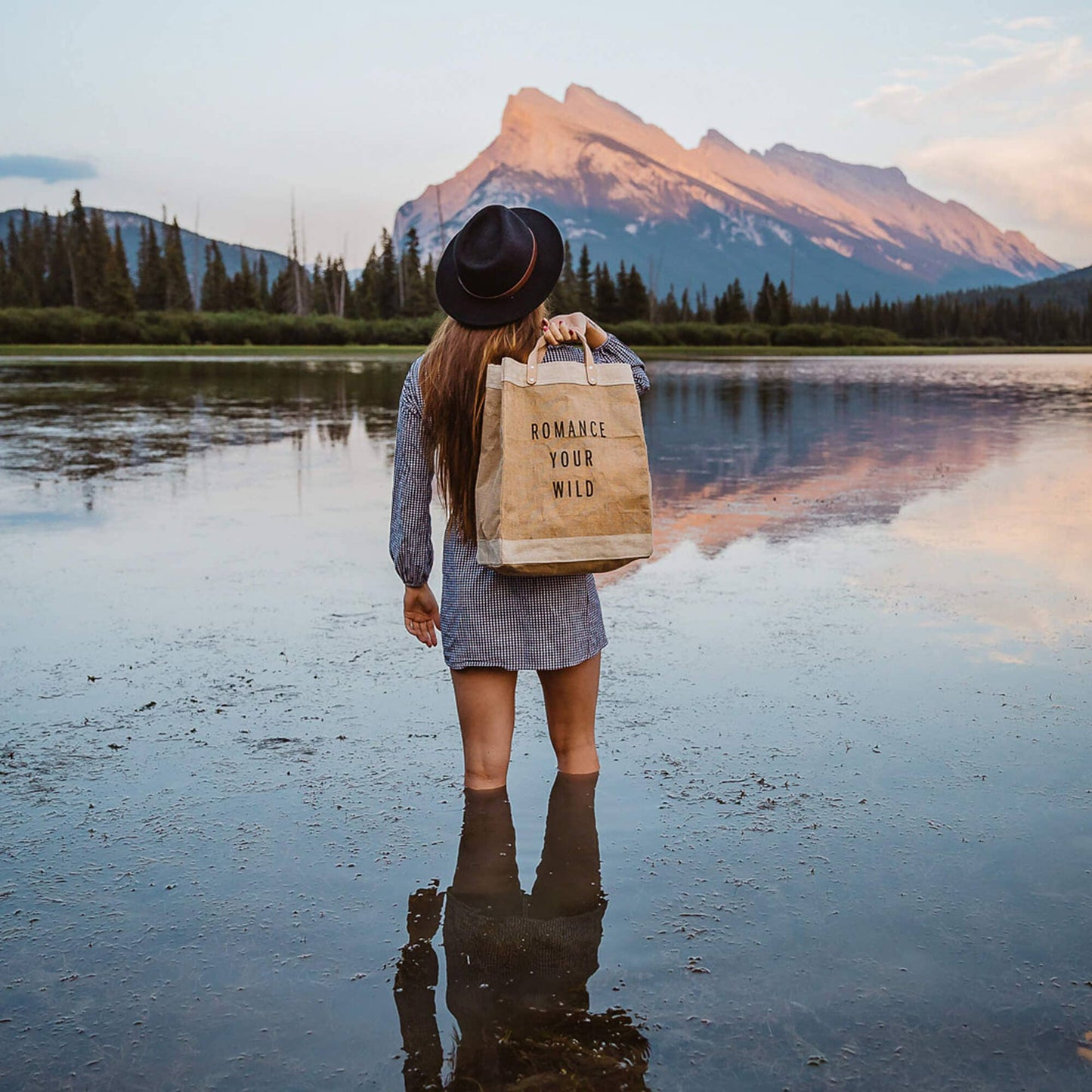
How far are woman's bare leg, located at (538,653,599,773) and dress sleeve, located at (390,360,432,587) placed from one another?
52 centimetres

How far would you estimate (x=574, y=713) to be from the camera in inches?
159

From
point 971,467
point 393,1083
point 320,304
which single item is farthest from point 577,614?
point 320,304

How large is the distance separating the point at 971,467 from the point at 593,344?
10.4 m

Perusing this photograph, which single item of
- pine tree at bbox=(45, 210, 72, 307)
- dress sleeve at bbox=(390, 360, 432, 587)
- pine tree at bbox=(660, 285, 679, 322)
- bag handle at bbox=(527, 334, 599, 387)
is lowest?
dress sleeve at bbox=(390, 360, 432, 587)

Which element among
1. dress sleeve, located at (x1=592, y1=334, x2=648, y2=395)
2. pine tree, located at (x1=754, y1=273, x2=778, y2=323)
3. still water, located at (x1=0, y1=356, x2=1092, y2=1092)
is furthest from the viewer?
pine tree, located at (x1=754, y1=273, x2=778, y2=323)

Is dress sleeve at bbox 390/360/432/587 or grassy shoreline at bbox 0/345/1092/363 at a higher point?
grassy shoreline at bbox 0/345/1092/363

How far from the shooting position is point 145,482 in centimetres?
1197

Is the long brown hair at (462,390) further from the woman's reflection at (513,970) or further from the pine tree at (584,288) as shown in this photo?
the pine tree at (584,288)

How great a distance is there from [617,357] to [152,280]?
383ft

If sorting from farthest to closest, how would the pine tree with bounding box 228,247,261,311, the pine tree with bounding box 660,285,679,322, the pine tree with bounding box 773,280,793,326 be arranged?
1. the pine tree with bounding box 660,285,679,322
2. the pine tree with bounding box 773,280,793,326
3. the pine tree with bounding box 228,247,261,311

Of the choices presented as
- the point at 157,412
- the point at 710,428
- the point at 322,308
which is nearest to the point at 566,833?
the point at 710,428

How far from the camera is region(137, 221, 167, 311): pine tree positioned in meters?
112

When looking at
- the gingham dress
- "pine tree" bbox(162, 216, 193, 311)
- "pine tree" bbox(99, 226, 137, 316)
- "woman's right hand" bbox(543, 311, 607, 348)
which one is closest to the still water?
the gingham dress

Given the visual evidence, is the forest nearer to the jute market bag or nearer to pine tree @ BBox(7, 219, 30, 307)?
pine tree @ BBox(7, 219, 30, 307)
